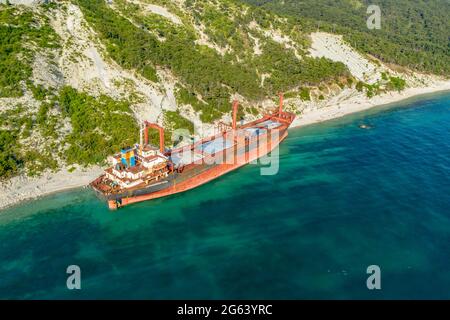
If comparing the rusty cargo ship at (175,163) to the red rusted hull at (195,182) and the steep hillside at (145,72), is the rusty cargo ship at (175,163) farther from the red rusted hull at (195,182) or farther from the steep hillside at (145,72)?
the steep hillside at (145,72)

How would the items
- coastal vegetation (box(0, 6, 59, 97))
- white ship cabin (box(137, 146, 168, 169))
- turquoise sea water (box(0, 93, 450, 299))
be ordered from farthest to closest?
1. coastal vegetation (box(0, 6, 59, 97))
2. white ship cabin (box(137, 146, 168, 169))
3. turquoise sea water (box(0, 93, 450, 299))

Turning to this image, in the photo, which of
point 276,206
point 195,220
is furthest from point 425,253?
point 195,220

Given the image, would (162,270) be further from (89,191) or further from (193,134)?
(193,134)

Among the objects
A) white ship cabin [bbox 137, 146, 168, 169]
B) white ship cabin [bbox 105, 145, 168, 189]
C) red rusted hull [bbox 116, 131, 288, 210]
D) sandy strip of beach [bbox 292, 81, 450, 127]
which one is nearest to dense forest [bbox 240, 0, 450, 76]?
sandy strip of beach [bbox 292, 81, 450, 127]

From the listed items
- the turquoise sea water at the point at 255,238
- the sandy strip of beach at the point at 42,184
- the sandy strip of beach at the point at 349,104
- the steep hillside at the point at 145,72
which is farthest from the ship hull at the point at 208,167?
the sandy strip of beach at the point at 349,104

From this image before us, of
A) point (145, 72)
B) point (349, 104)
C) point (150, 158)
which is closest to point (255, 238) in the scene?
point (150, 158)

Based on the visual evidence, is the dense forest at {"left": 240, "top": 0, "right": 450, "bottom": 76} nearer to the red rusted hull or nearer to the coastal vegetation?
the red rusted hull
